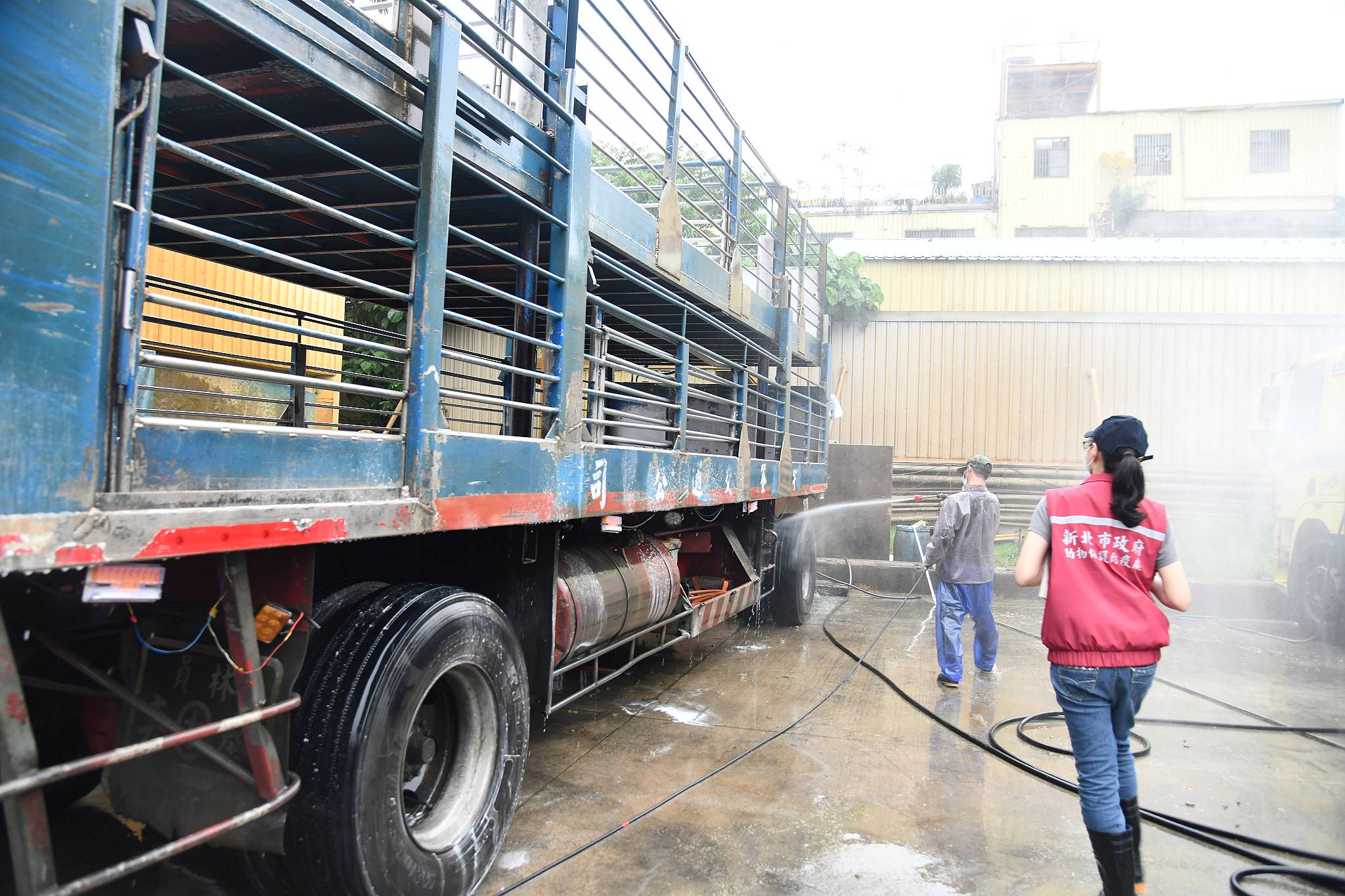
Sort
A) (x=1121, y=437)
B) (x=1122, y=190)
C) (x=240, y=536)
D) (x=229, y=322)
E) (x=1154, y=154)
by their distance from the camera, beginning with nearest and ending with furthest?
(x=240, y=536), (x=1121, y=437), (x=229, y=322), (x=1122, y=190), (x=1154, y=154)

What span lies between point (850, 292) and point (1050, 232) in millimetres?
13427

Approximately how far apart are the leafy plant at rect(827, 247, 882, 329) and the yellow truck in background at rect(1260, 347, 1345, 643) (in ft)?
19.2

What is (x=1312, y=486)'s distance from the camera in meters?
8.20

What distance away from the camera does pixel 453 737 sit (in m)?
3.10

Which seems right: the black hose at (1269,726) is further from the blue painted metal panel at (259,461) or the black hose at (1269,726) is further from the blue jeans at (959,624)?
the blue painted metal panel at (259,461)

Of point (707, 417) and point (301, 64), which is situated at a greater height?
point (301, 64)

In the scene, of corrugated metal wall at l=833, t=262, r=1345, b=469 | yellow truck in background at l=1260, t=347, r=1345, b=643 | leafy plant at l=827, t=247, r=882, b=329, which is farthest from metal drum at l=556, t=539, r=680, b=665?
corrugated metal wall at l=833, t=262, r=1345, b=469

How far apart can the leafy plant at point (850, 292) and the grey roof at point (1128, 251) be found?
68cm

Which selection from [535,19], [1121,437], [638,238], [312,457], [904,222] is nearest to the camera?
[312,457]

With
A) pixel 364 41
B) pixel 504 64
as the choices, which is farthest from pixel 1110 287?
pixel 364 41

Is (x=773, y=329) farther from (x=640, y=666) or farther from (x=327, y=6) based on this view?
(x=327, y=6)

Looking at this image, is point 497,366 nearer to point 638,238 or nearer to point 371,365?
point 638,238

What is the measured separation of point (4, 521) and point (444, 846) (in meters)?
1.90

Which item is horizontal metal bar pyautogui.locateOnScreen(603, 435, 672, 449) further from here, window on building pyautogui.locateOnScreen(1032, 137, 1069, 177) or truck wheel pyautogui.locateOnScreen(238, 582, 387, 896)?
window on building pyautogui.locateOnScreen(1032, 137, 1069, 177)
